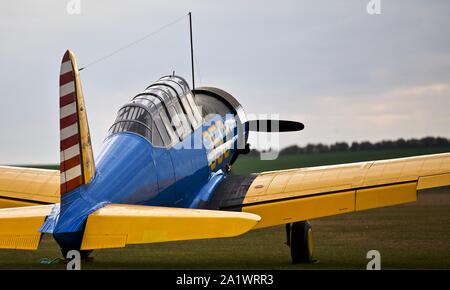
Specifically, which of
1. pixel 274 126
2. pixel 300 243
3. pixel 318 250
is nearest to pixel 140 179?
pixel 300 243

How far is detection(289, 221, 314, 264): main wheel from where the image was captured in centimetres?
1633

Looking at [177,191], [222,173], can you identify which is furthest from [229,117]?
[177,191]

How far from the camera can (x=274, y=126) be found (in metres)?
23.0

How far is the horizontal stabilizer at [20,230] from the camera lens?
1220 centimetres

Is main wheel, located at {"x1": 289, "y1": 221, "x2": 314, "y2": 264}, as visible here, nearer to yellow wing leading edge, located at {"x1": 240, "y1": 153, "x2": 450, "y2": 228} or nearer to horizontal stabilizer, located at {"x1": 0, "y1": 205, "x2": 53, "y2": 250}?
yellow wing leading edge, located at {"x1": 240, "y1": 153, "x2": 450, "y2": 228}

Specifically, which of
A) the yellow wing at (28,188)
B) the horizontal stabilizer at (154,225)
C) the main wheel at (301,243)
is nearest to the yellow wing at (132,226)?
the horizontal stabilizer at (154,225)

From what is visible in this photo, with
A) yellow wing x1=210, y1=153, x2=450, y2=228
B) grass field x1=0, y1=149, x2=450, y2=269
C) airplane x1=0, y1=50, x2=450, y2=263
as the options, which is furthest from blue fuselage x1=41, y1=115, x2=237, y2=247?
grass field x1=0, y1=149, x2=450, y2=269

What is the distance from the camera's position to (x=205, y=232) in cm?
1162

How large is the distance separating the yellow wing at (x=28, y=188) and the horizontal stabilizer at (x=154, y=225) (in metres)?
4.13

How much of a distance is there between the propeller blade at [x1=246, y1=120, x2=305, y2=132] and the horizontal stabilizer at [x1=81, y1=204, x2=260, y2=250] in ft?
31.0

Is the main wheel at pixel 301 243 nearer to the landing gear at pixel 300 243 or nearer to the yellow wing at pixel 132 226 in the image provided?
the landing gear at pixel 300 243

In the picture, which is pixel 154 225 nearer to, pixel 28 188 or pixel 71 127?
pixel 71 127

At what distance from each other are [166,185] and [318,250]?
169 inches
